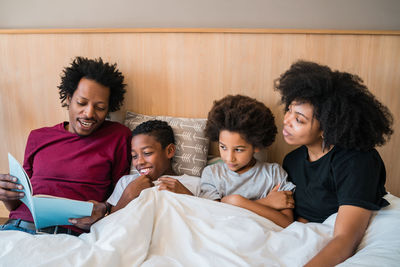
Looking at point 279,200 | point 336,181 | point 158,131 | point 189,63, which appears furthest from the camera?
point 189,63

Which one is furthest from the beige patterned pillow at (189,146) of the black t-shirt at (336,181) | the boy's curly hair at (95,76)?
the black t-shirt at (336,181)

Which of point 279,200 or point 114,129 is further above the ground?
point 114,129

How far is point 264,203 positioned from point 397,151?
1.03 metres

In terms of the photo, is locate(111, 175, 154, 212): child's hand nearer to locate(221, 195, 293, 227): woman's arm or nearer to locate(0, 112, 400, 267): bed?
locate(0, 112, 400, 267): bed

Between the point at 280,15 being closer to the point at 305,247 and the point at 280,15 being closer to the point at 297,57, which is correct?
the point at 297,57

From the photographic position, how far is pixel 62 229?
4.52ft

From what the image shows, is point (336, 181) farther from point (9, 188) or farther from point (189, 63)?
point (9, 188)

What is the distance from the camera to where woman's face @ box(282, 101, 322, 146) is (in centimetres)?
118

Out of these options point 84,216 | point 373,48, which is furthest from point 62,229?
point 373,48

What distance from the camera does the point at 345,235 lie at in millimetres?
1036


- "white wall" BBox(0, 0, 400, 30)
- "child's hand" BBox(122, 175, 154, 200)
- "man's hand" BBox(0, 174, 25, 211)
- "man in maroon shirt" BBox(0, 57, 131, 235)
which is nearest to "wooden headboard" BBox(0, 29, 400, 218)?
"white wall" BBox(0, 0, 400, 30)

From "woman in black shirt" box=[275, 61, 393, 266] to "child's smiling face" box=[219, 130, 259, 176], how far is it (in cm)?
21

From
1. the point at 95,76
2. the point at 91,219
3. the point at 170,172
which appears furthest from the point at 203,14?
the point at 91,219

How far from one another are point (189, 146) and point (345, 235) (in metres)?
0.88
